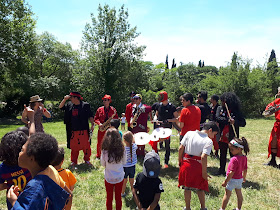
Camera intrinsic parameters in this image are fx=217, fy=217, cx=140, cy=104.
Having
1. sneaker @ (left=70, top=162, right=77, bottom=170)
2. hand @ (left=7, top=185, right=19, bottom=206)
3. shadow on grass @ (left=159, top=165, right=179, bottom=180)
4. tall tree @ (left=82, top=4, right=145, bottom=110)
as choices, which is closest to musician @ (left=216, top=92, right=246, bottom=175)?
shadow on grass @ (left=159, top=165, right=179, bottom=180)

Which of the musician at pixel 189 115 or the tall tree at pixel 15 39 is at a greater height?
the tall tree at pixel 15 39

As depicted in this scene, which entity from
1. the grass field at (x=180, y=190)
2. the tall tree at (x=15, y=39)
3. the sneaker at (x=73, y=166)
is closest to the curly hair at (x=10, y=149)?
the grass field at (x=180, y=190)

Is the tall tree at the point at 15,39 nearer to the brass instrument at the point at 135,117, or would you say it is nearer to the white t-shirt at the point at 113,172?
the brass instrument at the point at 135,117

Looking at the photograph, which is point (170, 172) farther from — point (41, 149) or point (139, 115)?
point (41, 149)

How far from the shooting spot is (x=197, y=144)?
3.62m

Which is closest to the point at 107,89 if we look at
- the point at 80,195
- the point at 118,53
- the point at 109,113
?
the point at 118,53

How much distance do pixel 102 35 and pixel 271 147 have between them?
2523cm

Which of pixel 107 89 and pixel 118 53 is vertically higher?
pixel 118 53

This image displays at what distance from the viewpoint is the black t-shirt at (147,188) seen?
278 centimetres

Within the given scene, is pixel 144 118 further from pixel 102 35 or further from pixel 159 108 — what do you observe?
pixel 102 35

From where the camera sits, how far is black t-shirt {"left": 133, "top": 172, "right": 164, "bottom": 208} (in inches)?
109

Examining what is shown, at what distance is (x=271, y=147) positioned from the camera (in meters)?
6.61

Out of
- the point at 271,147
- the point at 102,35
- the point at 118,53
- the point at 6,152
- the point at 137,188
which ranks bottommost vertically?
the point at 271,147

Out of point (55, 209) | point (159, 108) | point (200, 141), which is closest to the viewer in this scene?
point (55, 209)
